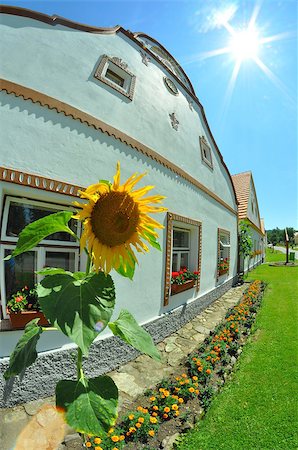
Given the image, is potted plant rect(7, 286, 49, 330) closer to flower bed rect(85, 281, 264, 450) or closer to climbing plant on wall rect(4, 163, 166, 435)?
flower bed rect(85, 281, 264, 450)

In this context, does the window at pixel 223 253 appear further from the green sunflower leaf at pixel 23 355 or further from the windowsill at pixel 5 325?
the green sunflower leaf at pixel 23 355

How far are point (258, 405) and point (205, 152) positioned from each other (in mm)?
7489

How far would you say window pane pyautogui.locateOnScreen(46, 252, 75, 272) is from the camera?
353 cm

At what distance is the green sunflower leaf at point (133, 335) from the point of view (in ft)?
3.35

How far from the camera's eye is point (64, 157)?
11.3 ft

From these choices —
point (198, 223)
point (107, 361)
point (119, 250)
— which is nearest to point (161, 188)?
point (198, 223)

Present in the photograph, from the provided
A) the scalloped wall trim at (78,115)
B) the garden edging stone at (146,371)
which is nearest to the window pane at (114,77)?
the scalloped wall trim at (78,115)

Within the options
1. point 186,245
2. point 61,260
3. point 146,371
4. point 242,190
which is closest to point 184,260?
point 186,245

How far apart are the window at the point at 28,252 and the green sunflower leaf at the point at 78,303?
2518mm

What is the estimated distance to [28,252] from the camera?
334 centimetres

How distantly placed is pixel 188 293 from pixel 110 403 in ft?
18.9

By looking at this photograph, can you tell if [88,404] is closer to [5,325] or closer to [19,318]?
[19,318]

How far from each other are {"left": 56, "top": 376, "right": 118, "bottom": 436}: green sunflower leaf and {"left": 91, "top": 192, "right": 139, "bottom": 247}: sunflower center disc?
639mm

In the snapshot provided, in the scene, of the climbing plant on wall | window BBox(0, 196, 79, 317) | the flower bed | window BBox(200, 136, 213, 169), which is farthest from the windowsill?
window BBox(200, 136, 213, 169)
